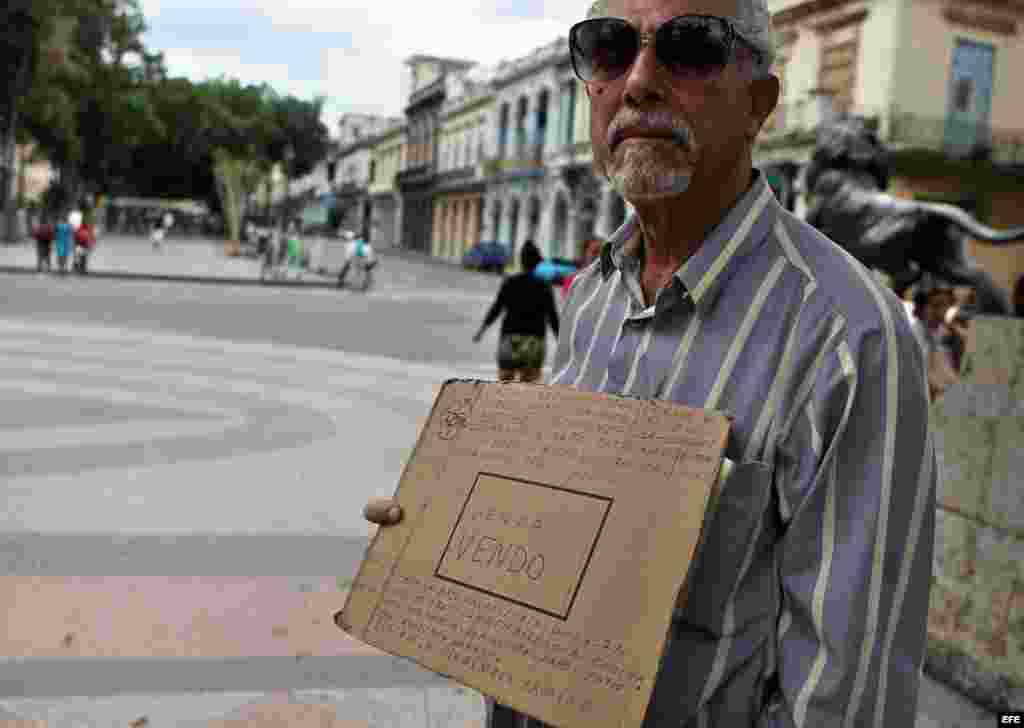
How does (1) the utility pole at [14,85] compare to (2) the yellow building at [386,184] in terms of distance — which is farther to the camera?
(2) the yellow building at [386,184]

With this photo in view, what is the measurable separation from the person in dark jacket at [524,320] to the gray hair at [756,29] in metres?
6.97

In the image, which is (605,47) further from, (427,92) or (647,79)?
(427,92)

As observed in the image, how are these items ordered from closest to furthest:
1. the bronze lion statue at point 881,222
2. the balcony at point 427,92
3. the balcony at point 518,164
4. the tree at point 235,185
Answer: the bronze lion statue at point 881,222, the balcony at point 518,164, the tree at point 235,185, the balcony at point 427,92

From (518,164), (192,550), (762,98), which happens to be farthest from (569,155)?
(762,98)

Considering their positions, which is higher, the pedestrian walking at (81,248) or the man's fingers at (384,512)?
the man's fingers at (384,512)

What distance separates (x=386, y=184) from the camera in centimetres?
7981

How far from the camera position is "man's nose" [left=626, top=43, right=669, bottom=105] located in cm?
151

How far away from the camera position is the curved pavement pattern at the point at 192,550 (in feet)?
10.9

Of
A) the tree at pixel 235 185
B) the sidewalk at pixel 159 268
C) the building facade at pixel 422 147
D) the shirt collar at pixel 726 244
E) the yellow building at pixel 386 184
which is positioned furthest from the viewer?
the yellow building at pixel 386 184

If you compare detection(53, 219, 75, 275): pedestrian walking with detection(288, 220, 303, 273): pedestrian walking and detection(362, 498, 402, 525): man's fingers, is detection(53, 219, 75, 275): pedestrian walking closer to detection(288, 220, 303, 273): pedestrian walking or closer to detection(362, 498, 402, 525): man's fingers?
detection(288, 220, 303, 273): pedestrian walking

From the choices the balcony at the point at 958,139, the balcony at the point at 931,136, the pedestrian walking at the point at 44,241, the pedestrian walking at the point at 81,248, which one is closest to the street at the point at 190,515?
the pedestrian walking at the point at 44,241

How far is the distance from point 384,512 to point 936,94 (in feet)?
91.8

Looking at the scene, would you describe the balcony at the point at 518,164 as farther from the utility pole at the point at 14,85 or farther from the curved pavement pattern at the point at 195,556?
the curved pavement pattern at the point at 195,556

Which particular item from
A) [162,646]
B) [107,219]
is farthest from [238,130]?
[162,646]
